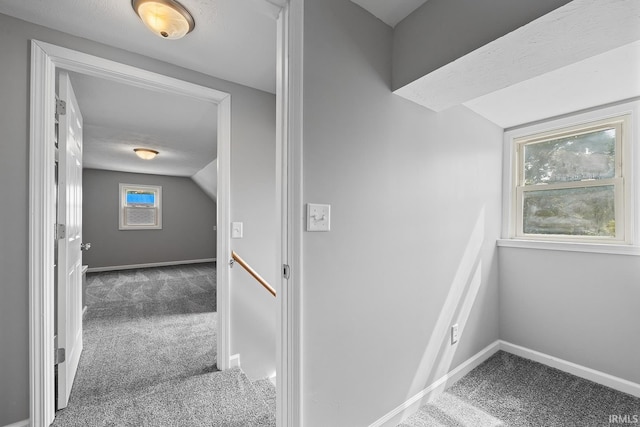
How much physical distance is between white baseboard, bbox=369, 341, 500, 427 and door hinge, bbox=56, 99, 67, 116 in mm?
2489

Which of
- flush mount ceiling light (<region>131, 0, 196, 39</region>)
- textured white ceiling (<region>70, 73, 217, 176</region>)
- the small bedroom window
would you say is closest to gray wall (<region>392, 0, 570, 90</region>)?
flush mount ceiling light (<region>131, 0, 196, 39</region>)

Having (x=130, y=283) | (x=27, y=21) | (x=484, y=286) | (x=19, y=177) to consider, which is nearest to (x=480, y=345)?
(x=484, y=286)

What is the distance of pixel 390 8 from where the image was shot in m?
1.31

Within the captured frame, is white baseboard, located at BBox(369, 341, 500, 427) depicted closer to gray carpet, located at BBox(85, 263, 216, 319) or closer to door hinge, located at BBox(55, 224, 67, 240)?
door hinge, located at BBox(55, 224, 67, 240)

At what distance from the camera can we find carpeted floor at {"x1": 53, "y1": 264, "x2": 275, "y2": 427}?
1505 millimetres

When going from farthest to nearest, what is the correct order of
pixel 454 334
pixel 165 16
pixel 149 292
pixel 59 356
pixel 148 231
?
→ pixel 148 231 → pixel 149 292 → pixel 454 334 → pixel 59 356 → pixel 165 16

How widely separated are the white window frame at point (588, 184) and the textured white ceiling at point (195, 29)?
2212 millimetres

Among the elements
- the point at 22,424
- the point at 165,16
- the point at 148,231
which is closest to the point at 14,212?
the point at 22,424

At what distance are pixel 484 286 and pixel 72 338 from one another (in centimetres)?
302

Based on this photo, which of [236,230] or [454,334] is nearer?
[454,334]

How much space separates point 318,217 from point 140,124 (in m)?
3.01

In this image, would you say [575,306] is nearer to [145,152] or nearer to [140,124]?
[140,124]

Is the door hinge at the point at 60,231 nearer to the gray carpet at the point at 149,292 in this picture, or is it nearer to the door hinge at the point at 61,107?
the door hinge at the point at 61,107

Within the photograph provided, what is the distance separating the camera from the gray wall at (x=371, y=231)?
117 cm
